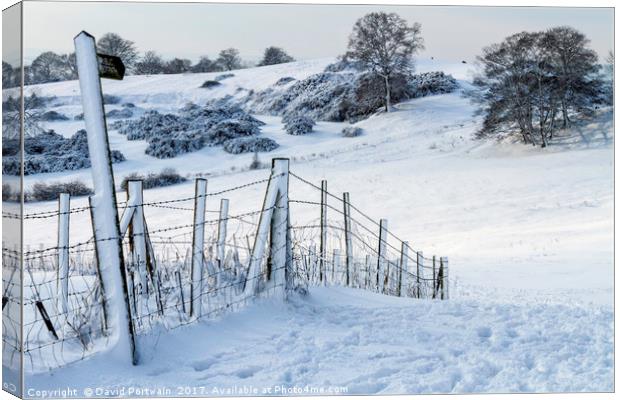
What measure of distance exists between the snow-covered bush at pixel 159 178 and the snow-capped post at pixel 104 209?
556 cm

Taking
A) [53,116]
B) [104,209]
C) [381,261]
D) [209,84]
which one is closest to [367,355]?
[104,209]

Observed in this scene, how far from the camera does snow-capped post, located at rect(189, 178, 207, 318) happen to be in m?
6.14

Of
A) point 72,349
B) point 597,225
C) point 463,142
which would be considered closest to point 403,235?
point 463,142

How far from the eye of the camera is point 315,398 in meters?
5.37

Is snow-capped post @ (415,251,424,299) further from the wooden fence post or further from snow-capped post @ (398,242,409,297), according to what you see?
snow-capped post @ (398,242,409,297)

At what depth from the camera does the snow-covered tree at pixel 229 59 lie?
24.9 ft

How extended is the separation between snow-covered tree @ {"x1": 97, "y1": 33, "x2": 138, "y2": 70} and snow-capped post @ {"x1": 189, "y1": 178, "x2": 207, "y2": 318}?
1315 millimetres

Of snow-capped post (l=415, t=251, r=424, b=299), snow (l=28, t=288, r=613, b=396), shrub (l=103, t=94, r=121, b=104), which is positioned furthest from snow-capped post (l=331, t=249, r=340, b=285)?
shrub (l=103, t=94, r=121, b=104)

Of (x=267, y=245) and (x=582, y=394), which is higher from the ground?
(x=267, y=245)

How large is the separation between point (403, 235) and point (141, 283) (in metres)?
8.70

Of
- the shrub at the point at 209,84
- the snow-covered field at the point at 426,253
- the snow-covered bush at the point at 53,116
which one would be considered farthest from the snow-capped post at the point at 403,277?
the snow-covered bush at the point at 53,116

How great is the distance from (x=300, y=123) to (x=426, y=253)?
160 inches

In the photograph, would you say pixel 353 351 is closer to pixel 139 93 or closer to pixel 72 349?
pixel 72 349

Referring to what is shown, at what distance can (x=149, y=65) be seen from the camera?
7828 mm
